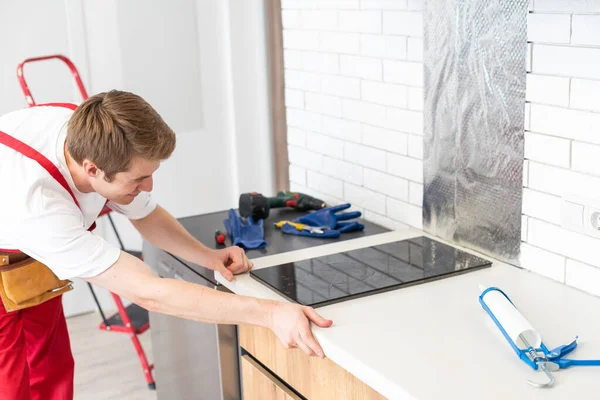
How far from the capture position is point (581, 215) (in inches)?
71.6

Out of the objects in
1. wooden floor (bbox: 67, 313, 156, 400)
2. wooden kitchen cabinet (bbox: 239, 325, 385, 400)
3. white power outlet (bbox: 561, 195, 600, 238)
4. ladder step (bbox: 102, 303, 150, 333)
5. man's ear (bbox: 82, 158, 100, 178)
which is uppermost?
man's ear (bbox: 82, 158, 100, 178)

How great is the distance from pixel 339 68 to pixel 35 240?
1341 mm

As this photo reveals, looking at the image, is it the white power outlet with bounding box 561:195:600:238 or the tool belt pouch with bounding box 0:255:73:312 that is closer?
the white power outlet with bounding box 561:195:600:238

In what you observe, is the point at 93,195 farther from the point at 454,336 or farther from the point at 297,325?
the point at 454,336

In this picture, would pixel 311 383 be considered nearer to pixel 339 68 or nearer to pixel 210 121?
pixel 339 68

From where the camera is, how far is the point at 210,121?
386cm

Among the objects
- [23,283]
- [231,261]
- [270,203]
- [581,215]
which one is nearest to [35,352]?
[23,283]

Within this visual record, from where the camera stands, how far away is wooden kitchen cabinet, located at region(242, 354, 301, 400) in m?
1.94

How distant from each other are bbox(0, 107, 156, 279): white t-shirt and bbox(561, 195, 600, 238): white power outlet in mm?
1079

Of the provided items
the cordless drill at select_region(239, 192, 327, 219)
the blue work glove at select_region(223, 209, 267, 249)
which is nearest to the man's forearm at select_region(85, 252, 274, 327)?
the blue work glove at select_region(223, 209, 267, 249)

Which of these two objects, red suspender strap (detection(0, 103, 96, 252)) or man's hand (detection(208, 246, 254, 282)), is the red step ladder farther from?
red suspender strap (detection(0, 103, 96, 252))

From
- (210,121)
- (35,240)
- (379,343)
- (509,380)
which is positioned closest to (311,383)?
(379,343)

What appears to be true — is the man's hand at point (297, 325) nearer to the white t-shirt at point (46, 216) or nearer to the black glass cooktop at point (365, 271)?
the black glass cooktop at point (365, 271)

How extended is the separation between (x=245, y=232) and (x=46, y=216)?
86cm
